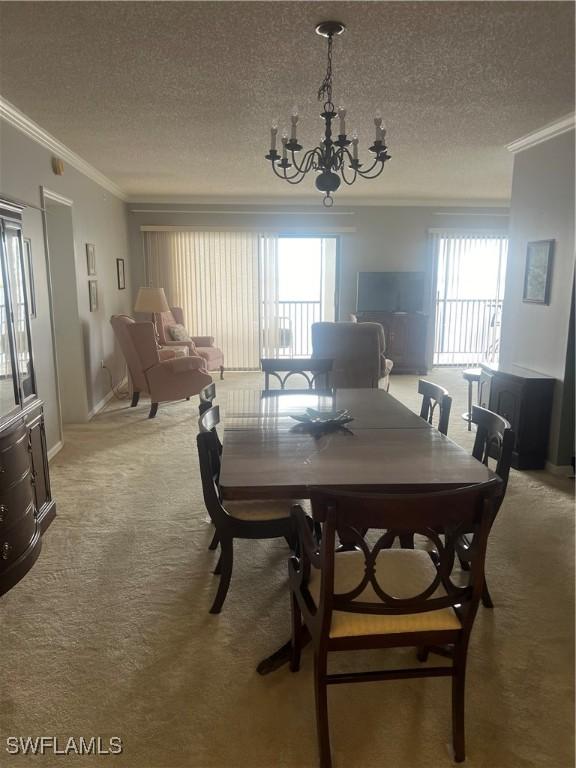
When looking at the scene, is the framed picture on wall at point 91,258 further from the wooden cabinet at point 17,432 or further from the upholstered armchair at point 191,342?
the wooden cabinet at point 17,432

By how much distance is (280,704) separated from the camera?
5.69ft

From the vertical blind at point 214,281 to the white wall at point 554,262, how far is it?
409 cm

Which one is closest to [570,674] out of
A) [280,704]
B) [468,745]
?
[468,745]

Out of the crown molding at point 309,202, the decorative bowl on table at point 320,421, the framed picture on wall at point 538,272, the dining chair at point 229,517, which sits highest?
the crown molding at point 309,202

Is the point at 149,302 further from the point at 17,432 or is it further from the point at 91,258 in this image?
the point at 17,432

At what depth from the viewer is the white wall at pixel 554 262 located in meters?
3.58

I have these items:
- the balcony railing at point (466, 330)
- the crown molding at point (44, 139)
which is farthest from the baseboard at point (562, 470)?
the balcony railing at point (466, 330)

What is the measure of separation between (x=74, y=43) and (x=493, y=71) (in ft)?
6.89

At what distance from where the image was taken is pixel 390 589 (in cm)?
160

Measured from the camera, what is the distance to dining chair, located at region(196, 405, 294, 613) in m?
2.08

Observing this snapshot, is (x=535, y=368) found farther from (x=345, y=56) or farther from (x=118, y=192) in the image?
(x=118, y=192)

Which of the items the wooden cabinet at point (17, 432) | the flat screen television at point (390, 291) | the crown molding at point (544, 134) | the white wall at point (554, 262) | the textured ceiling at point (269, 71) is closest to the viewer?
the textured ceiling at point (269, 71)

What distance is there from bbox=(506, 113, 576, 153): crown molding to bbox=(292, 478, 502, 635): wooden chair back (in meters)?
3.21

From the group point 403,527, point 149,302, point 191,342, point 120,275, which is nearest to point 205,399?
point 403,527
